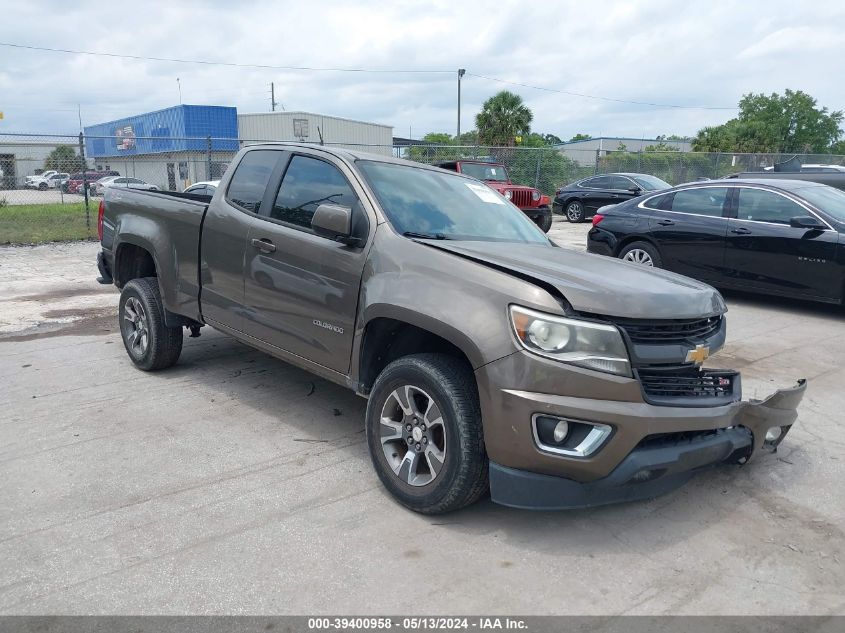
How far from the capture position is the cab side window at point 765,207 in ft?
26.6

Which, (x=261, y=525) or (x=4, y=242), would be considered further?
(x=4, y=242)

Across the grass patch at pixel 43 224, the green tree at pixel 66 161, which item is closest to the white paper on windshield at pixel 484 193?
the grass patch at pixel 43 224

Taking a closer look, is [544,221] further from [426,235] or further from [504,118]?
[504,118]

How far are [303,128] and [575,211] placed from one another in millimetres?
24431

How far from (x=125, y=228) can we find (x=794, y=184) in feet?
24.6

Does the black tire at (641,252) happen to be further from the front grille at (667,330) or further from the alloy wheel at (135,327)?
the alloy wheel at (135,327)

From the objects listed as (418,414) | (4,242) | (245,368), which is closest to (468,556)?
(418,414)

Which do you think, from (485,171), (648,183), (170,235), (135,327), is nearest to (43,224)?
(485,171)

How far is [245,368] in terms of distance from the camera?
5879mm

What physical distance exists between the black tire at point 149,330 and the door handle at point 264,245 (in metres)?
1.47

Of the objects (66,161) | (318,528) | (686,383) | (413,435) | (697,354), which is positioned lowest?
(318,528)

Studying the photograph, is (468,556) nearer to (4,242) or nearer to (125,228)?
(125,228)

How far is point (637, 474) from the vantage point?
9.82 ft

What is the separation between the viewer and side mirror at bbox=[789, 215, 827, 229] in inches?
307
